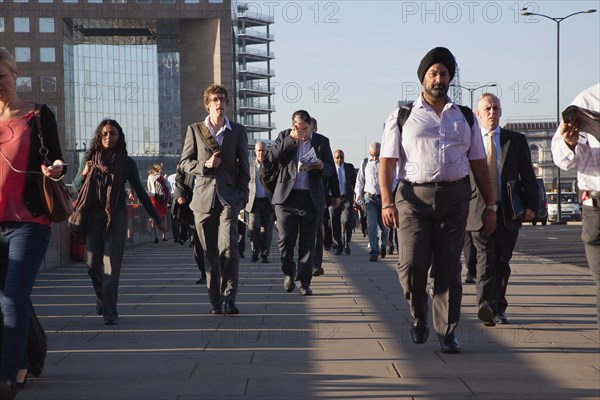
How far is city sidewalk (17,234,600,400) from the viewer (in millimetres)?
5938

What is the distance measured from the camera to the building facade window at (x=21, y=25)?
104269 mm

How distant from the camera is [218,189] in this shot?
9789 millimetres

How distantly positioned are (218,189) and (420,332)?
9.54ft

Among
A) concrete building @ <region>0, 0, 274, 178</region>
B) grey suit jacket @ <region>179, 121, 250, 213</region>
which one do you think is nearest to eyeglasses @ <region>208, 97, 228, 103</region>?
grey suit jacket @ <region>179, 121, 250, 213</region>

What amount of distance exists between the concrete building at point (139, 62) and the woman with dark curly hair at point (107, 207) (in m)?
72.8

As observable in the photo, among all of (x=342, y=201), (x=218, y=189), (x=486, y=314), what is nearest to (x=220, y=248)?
(x=218, y=189)

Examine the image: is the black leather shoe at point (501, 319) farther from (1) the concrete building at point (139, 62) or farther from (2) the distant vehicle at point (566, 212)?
(1) the concrete building at point (139, 62)

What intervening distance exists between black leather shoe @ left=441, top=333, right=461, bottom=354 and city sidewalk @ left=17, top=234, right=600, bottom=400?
2.3 inches

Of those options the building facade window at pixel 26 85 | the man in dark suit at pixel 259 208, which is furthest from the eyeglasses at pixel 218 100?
the building facade window at pixel 26 85

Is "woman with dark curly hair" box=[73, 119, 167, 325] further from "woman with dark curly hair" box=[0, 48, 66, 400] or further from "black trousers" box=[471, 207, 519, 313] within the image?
"woman with dark curly hair" box=[0, 48, 66, 400]

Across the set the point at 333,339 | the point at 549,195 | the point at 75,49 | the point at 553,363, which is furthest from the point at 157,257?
the point at 75,49

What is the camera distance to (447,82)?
7.40 m

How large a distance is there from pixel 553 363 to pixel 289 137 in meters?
5.66

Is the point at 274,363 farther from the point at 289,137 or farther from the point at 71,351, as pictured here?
the point at 289,137
